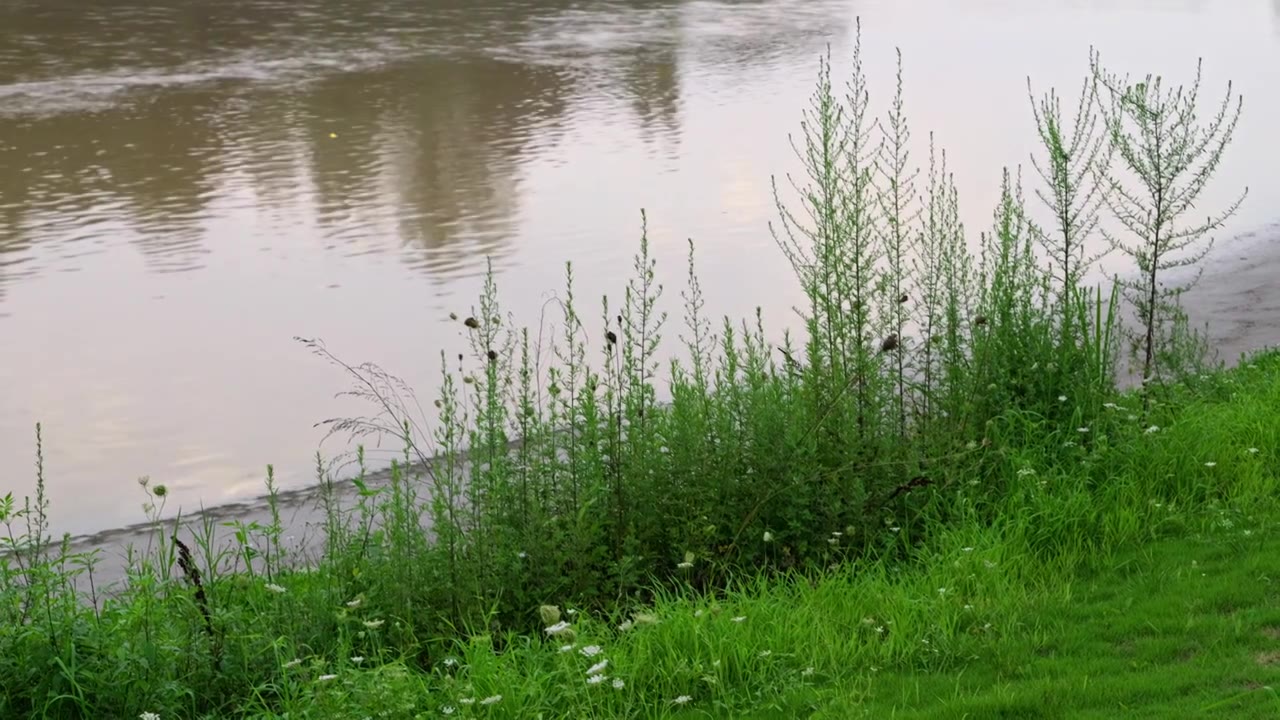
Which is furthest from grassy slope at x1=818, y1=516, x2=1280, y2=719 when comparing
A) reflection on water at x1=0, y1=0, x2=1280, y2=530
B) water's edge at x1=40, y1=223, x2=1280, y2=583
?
reflection on water at x1=0, y1=0, x2=1280, y2=530

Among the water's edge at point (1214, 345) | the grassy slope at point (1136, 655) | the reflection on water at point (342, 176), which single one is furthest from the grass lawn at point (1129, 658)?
Answer: the reflection on water at point (342, 176)

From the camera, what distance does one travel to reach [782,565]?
684 centimetres

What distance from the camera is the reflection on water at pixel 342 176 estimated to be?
11211 millimetres

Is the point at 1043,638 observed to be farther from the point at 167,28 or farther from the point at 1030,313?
the point at 167,28

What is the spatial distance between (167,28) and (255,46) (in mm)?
3525

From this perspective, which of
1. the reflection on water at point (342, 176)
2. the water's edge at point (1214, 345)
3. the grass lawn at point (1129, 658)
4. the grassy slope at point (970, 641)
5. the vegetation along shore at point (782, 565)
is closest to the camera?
the grass lawn at point (1129, 658)

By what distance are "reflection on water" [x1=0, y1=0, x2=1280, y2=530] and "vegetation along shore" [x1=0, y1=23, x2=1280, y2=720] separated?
2493mm

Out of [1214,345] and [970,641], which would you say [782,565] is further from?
[1214,345]

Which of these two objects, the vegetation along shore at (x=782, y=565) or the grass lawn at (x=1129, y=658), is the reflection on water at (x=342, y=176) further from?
the grass lawn at (x=1129, y=658)

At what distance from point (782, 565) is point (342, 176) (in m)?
12.2

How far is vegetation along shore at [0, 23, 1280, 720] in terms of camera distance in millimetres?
5461

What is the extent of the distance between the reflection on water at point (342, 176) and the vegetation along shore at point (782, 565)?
249 cm

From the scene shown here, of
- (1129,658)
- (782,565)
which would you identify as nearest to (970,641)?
(1129,658)

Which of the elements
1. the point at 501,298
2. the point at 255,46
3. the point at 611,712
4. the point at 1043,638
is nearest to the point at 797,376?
the point at 1043,638
